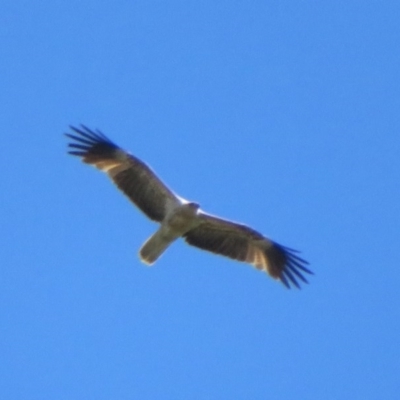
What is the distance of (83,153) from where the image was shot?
1714cm

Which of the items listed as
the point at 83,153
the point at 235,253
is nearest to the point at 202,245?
the point at 235,253

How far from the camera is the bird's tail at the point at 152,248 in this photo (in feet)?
54.9

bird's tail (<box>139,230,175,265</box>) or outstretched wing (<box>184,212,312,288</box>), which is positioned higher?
outstretched wing (<box>184,212,312,288</box>)

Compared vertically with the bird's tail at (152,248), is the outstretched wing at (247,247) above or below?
above

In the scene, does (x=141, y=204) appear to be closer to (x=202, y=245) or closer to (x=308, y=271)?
(x=202, y=245)

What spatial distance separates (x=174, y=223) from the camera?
16.7 m

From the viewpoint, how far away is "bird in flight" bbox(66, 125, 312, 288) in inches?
659

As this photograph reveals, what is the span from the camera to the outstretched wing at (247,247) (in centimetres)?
1723

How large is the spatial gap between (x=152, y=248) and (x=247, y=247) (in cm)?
154

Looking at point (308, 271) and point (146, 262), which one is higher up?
point (308, 271)

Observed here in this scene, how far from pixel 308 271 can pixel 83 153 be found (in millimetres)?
3558

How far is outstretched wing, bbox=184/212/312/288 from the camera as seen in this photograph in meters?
17.2

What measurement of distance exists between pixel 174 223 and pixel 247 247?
138 cm

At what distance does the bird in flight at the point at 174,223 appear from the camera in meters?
16.8
